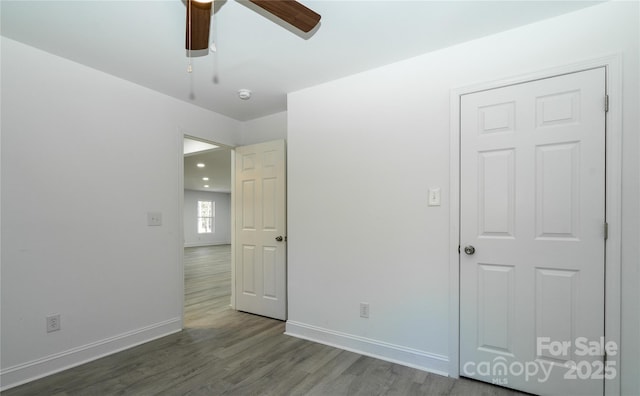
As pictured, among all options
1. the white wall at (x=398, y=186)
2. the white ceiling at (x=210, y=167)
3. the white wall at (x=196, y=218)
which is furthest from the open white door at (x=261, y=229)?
the white wall at (x=196, y=218)

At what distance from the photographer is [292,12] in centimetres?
149

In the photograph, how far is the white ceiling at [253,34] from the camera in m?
1.82

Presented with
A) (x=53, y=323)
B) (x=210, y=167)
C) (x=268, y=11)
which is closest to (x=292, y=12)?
(x=268, y=11)

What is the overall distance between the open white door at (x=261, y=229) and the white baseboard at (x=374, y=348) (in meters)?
0.57

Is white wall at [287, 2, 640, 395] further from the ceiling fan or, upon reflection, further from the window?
the window

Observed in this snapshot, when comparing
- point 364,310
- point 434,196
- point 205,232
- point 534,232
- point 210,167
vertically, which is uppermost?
point 210,167

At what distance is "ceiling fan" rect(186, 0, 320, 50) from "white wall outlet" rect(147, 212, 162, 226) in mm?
1877

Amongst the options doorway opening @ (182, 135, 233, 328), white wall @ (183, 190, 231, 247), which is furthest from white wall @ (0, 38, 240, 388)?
white wall @ (183, 190, 231, 247)

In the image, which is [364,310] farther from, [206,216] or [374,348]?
[206,216]

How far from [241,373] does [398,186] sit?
1854mm

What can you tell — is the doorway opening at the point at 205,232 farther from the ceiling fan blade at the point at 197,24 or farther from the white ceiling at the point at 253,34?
the ceiling fan blade at the point at 197,24

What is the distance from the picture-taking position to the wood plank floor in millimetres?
2072

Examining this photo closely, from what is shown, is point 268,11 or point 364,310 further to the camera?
point 364,310

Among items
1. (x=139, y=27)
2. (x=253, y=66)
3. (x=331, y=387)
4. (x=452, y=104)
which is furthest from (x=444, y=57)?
(x=331, y=387)
